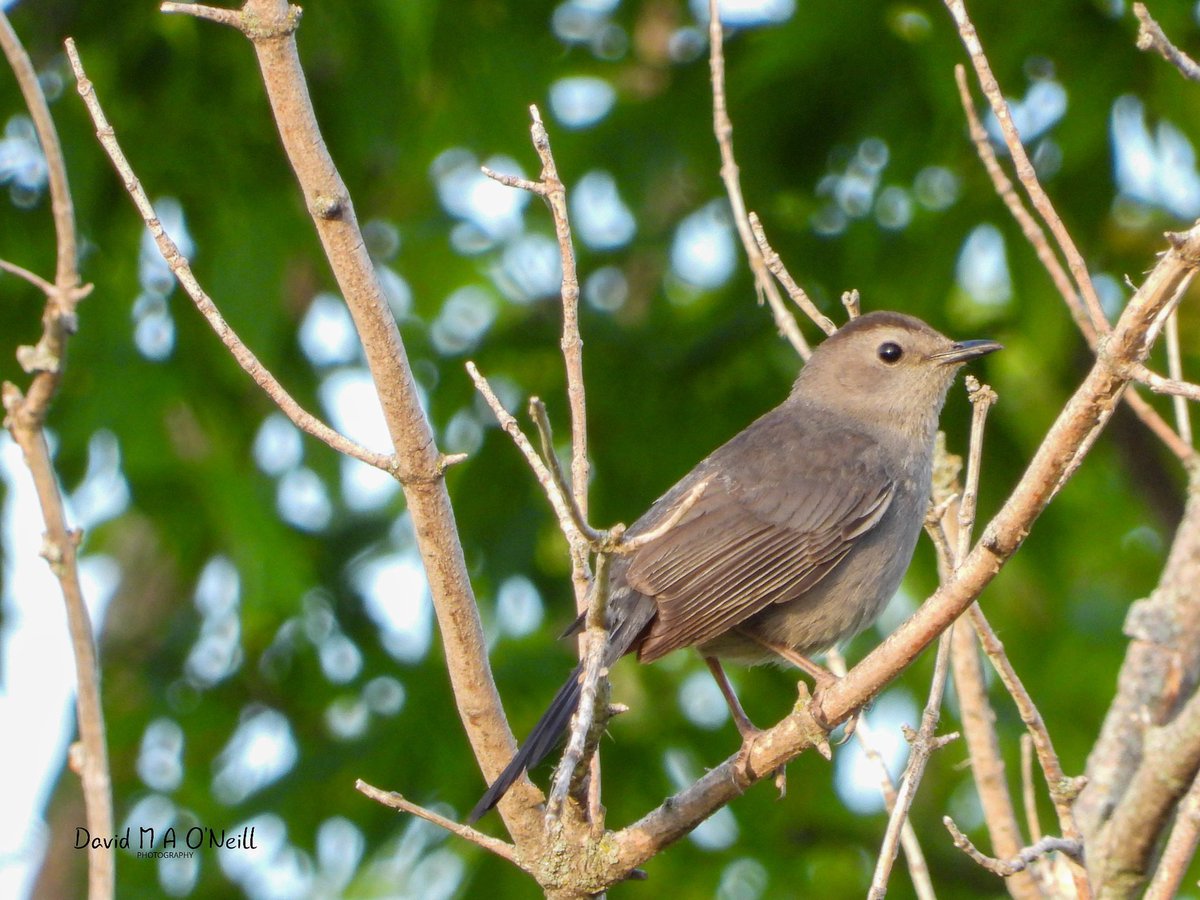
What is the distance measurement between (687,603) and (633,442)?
1388mm

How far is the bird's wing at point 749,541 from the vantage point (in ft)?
13.9

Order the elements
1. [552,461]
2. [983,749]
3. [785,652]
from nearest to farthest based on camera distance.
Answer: [552,461] → [983,749] → [785,652]

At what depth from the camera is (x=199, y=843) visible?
19.0 ft

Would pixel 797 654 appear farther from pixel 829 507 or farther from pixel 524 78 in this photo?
pixel 524 78

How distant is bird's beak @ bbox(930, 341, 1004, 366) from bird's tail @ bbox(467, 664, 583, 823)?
216cm

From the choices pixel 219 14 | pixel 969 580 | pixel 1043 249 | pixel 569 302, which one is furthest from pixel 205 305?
pixel 1043 249

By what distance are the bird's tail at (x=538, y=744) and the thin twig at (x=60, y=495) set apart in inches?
32.8

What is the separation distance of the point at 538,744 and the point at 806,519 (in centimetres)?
156

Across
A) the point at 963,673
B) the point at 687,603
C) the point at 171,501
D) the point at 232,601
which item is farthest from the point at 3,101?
the point at 963,673

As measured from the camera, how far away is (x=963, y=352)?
5.15m

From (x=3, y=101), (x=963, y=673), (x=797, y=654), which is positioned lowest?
(x=963, y=673)

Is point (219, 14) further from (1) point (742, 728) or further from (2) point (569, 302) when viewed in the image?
(1) point (742, 728)

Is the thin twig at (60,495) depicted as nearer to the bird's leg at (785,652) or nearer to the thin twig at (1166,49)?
the thin twig at (1166,49)

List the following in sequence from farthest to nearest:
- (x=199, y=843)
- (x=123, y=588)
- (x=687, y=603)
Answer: (x=123, y=588)
(x=199, y=843)
(x=687, y=603)
